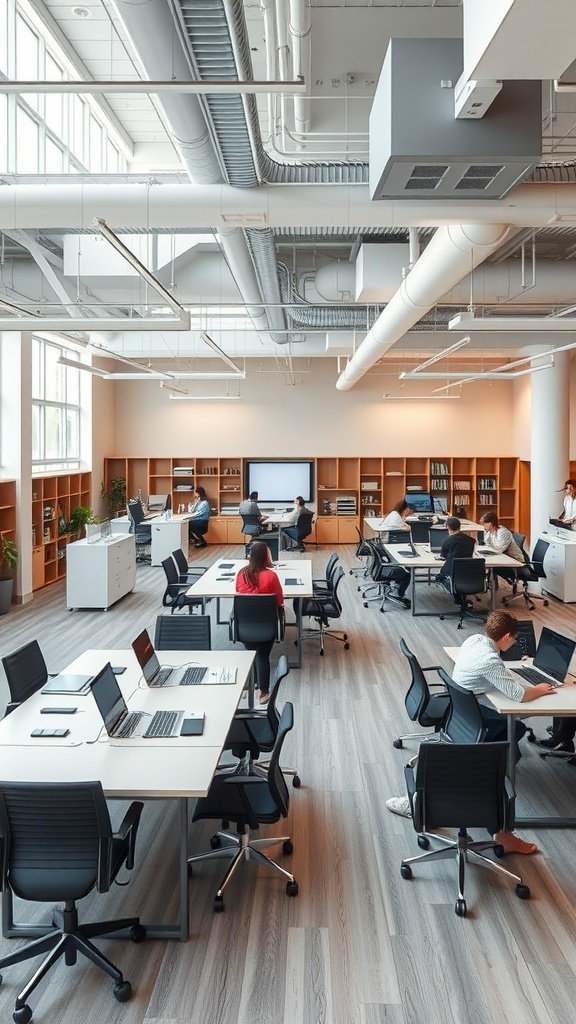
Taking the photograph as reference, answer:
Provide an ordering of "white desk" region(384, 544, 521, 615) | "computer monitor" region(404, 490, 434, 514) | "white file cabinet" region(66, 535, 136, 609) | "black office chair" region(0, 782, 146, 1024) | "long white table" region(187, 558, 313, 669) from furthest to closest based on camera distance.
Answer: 1. "computer monitor" region(404, 490, 434, 514)
2. "white file cabinet" region(66, 535, 136, 609)
3. "white desk" region(384, 544, 521, 615)
4. "long white table" region(187, 558, 313, 669)
5. "black office chair" region(0, 782, 146, 1024)

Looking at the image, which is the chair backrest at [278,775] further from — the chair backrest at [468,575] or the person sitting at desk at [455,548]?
the person sitting at desk at [455,548]

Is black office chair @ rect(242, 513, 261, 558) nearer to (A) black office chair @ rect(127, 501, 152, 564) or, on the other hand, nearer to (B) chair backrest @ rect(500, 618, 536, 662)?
(A) black office chair @ rect(127, 501, 152, 564)

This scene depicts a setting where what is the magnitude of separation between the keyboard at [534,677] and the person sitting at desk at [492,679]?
0.11 metres

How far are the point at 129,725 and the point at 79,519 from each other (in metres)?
10.0

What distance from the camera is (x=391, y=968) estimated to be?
10.5ft

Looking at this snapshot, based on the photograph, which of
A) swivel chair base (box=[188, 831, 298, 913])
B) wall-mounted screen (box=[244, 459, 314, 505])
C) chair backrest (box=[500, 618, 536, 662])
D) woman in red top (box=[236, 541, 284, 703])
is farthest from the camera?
wall-mounted screen (box=[244, 459, 314, 505])

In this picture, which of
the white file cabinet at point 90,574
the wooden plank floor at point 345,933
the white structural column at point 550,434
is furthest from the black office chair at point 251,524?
the wooden plank floor at point 345,933

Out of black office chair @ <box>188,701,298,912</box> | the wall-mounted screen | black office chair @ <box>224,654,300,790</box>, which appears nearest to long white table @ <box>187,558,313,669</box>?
black office chair @ <box>224,654,300,790</box>

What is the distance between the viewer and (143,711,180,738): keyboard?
152 inches

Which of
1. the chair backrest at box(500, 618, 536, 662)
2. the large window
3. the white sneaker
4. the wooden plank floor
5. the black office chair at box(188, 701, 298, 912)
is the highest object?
the large window

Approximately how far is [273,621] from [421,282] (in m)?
3.45

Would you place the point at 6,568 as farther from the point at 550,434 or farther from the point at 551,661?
the point at 550,434

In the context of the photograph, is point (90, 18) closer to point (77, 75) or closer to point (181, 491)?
point (77, 75)

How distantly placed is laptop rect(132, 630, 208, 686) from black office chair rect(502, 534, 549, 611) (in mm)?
6266
